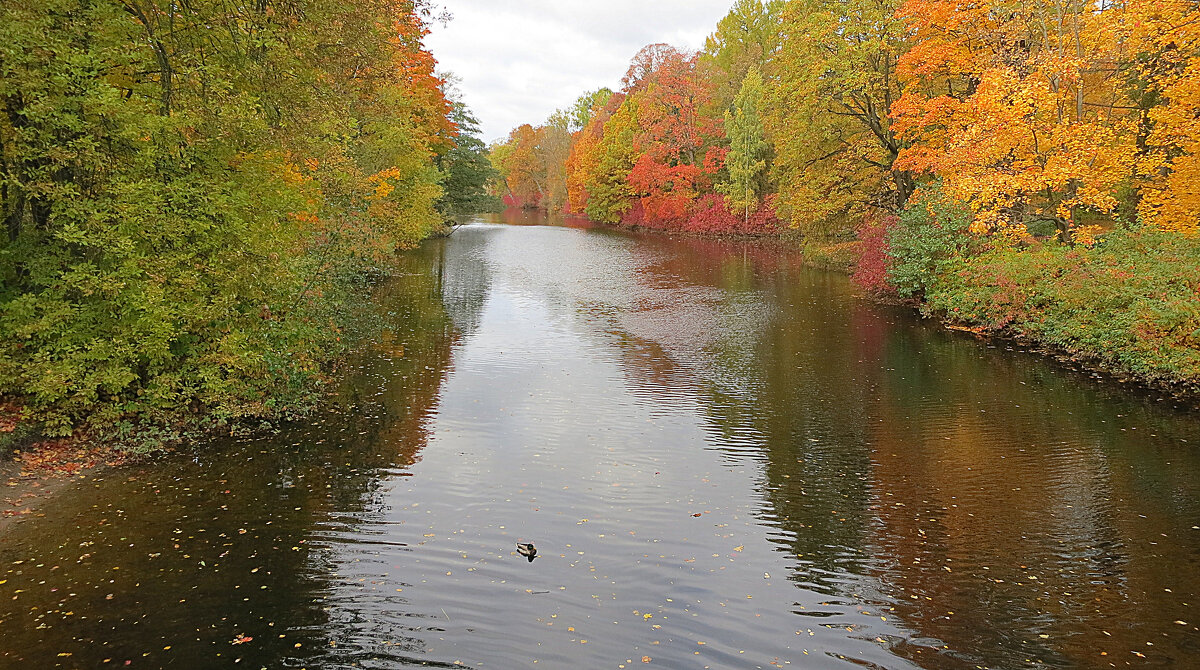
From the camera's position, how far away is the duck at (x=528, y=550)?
7.16 metres

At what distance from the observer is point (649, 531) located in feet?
25.6

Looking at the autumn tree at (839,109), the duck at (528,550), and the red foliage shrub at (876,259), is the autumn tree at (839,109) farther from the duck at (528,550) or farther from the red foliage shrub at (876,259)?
the duck at (528,550)

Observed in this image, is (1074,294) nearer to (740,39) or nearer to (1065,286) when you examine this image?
(1065,286)

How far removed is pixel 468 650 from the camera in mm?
5664

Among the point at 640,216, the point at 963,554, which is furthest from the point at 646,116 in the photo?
the point at 963,554

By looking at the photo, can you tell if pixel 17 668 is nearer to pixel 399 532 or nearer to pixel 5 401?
pixel 399 532

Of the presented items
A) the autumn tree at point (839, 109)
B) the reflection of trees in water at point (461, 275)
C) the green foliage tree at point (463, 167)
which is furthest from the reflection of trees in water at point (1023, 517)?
the green foliage tree at point (463, 167)

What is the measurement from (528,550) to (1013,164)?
54.6 ft

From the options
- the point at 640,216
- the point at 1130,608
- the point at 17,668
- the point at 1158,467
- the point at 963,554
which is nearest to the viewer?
the point at 17,668

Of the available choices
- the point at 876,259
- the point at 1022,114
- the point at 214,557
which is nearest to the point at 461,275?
the point at 876,259

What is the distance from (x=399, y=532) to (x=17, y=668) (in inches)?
128

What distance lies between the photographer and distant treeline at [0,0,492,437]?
29.1ft

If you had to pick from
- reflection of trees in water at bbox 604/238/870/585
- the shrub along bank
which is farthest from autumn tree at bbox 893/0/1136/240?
reflection of trees in water at bbox 604/238/870/585

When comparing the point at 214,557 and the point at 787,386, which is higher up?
the point at 787,386
